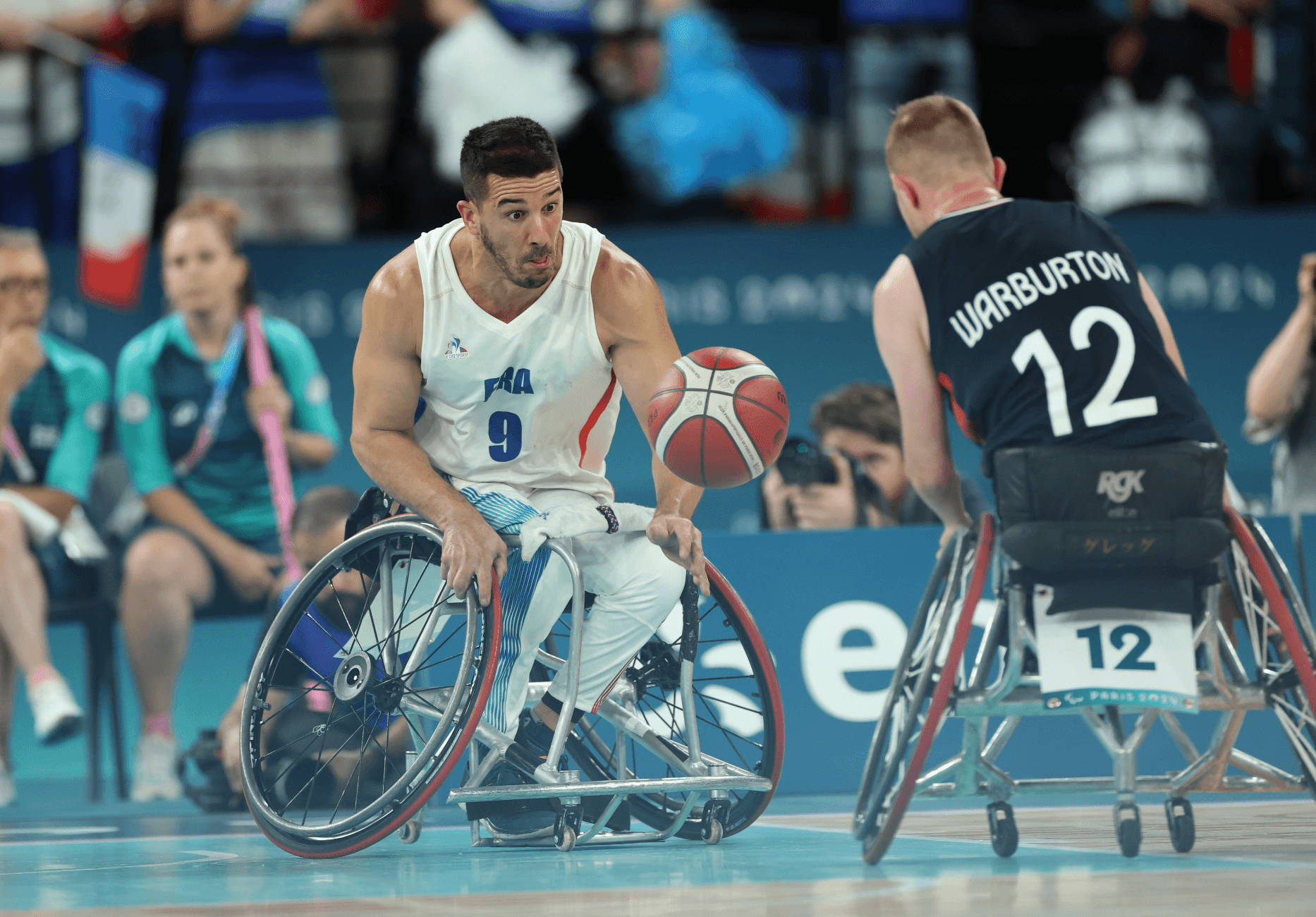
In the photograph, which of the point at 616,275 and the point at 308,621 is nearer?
the point at 616,275

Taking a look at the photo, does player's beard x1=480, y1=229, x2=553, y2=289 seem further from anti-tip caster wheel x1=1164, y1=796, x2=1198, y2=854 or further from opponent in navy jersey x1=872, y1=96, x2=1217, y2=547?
anti-tip caster wheel x1=1164, y1=796, x2=1198, y2=854

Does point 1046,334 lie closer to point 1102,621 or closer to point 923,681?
point 1102,621

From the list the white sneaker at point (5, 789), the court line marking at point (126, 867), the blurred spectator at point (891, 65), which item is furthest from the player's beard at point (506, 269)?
the blurred spectator at point (891, 65)

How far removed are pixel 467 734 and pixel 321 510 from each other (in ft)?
8.43

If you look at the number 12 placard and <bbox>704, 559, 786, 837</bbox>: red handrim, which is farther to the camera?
<bbox>704, 559, 786, 837</bbox>: red handrim

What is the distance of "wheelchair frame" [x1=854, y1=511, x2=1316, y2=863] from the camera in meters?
3.37

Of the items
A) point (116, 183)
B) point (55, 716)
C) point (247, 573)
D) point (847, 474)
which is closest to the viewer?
point (55, 716)

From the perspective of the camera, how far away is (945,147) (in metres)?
3.85

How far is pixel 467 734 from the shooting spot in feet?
11.6

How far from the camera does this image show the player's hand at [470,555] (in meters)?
3.64

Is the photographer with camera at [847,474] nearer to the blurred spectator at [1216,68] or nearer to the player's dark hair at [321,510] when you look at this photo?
the player's dark hair at [321,510]

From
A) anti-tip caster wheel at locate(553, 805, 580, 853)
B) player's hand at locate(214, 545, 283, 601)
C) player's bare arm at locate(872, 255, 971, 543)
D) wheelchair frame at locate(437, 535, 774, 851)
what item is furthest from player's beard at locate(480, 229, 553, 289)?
player's hand at locate(214, 545, 283, 601)

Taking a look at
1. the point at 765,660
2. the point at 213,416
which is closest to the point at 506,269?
the point at 765,660

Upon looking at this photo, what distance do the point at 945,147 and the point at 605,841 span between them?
79.1 inches
